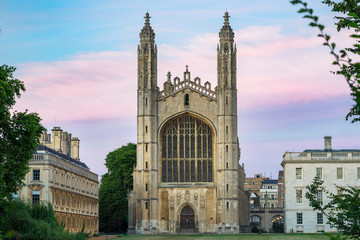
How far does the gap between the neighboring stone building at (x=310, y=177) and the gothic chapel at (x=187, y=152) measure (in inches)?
198

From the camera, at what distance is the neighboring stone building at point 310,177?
241 ft

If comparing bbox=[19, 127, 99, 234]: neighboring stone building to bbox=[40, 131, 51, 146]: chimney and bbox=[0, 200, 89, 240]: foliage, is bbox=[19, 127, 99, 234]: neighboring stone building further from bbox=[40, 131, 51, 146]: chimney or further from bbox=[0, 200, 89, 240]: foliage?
bbox=[0, 200, 89, 240]: foliage

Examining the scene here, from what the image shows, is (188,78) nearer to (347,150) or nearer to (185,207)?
(185,207)

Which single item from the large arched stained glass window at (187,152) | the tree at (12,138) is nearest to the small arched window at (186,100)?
the large arched stained glass window at (187,152)

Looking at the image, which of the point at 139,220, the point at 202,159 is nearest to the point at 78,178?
the point at 139,220

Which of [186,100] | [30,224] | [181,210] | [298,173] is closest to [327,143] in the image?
[298,173]

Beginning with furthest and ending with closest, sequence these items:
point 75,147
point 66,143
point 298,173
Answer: point 75,147 → point 66,143 → point 298,173

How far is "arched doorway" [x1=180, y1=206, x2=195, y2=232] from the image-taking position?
236 ft

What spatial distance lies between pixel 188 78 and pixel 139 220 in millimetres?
15357

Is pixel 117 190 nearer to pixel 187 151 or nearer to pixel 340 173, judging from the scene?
pixel 187 151

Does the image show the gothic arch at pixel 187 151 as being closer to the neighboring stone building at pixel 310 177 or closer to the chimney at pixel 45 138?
the neighboring stone building at pixel 310 177

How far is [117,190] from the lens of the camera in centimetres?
8844

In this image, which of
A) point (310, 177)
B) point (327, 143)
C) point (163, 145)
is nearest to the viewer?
point (163, 145)

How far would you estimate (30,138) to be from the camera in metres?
34.8
